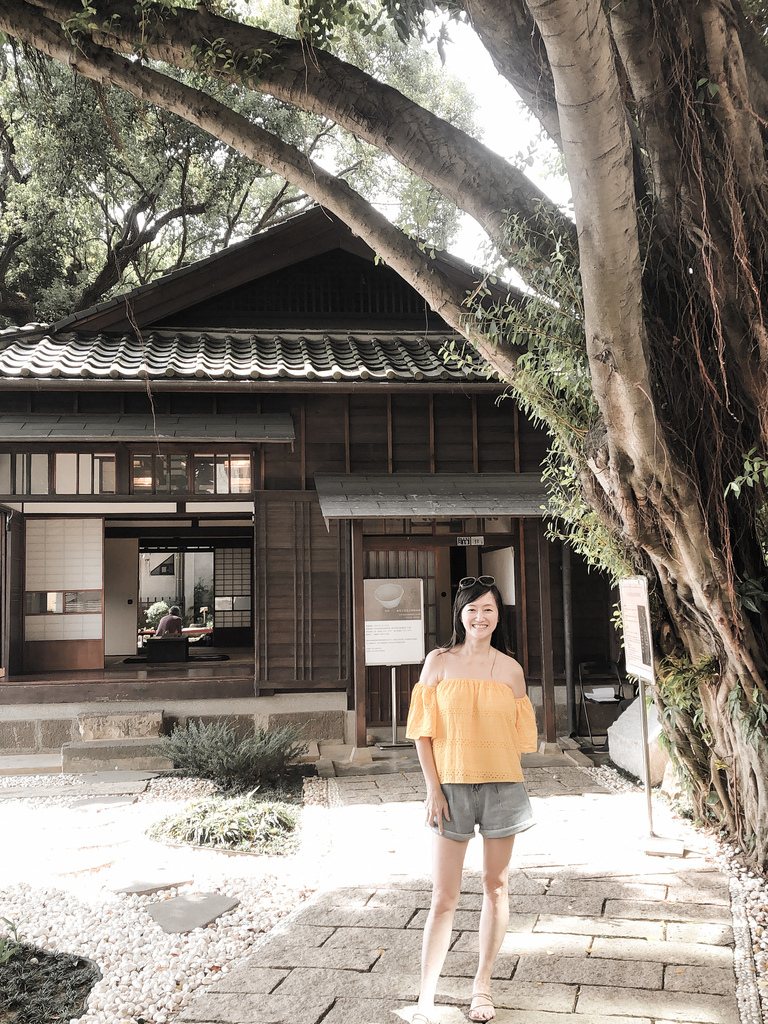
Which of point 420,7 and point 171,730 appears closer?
point 420,7

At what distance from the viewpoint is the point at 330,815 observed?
6445 millimetres

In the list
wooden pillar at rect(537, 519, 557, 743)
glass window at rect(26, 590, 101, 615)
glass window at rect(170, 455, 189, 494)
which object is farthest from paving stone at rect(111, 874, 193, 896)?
glass window at rect(26, 590, 101, 615)

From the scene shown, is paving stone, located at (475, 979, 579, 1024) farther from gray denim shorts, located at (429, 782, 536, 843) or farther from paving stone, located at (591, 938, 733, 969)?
gray denim shorts, located at (429, 782, 536, 843)

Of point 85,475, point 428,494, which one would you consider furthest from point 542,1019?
point 85,475

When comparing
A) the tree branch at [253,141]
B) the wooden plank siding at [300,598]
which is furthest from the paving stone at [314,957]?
the wooden plank siding at [300,598]

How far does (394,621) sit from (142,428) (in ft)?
11.6

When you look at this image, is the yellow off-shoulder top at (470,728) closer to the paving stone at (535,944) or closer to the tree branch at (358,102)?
the paving stone at (535,944)

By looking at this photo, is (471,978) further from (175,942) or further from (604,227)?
(604,227)

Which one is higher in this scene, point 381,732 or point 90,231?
point 90,231

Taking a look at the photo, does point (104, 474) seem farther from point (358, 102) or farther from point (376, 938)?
point (376, 938)

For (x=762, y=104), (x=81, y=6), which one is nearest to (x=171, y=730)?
(x=81, y=6)

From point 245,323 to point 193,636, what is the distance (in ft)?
30.1

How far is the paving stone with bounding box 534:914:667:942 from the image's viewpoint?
3928 millimetres

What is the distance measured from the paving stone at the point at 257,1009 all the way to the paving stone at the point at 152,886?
1521 mm
